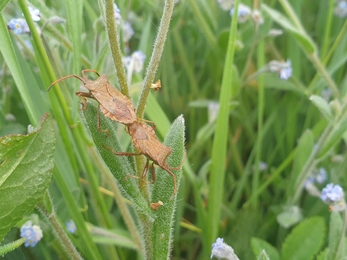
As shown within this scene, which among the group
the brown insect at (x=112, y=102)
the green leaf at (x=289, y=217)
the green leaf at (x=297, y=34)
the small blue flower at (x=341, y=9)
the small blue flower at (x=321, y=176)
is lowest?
the small blue flower at (x=321, y=176)

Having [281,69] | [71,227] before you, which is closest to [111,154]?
[71,227]

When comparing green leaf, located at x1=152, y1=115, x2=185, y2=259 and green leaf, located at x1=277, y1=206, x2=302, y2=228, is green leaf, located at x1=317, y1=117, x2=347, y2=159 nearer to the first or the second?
green leaf, located at x1=277, y1=206, x2=302, y2=228

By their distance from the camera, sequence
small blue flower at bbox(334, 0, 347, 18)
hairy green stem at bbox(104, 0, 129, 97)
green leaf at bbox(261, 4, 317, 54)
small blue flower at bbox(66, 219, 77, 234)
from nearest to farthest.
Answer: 1. hairy green stem at bbox(104, 0, 129, 97)
2. small blue flower at bbox(66, 219, 77, 234)
3. green leaf at bbox(261, 4, 317, 54)
4. small blue flower at bbox(334, 0, 347, 18)

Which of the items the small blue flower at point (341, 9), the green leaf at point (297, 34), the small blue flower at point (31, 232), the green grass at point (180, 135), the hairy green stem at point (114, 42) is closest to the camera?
the hairy green stem at point (114, 42)

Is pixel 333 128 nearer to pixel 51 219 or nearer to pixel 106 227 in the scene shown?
pixel 106 227

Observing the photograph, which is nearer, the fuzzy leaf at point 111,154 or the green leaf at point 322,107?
the fuzzy leaf at point 111,154

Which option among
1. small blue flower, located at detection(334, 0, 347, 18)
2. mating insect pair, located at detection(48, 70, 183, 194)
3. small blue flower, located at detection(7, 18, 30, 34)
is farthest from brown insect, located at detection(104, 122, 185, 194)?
small blue flower, located at detection(334, 0, 347, 18)

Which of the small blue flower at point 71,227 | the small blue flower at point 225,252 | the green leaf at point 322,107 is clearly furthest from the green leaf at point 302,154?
the small blue flower at point 71,227

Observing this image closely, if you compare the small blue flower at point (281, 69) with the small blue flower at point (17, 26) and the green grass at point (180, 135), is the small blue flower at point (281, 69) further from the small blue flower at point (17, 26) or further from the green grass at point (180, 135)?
the small blue flower at point (17, 26)
